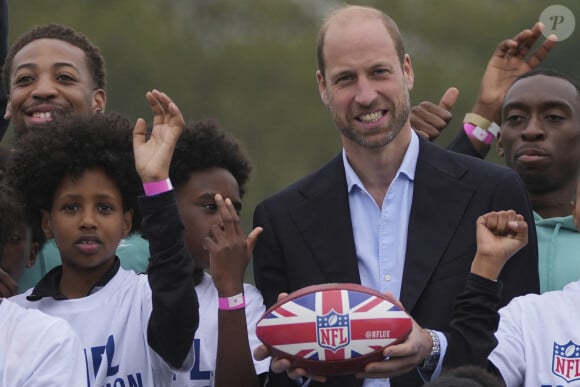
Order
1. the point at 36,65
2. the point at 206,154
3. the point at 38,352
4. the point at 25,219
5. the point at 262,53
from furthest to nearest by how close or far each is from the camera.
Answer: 1. the point at 262,53
2. the point at 36,65
3. the point at 206,154
4. the point at 25,219
5. the point at 38,352

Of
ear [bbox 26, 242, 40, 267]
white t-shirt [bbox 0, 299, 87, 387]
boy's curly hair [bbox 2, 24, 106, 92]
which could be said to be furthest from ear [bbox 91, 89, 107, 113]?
white t-shirt [bbox 0, 299, 87, 387]

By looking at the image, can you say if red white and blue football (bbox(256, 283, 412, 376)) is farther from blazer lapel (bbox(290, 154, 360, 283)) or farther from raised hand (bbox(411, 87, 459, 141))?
raised hand (bbox(411, 87, 459, 141))

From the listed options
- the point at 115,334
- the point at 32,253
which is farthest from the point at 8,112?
the point at 115,334

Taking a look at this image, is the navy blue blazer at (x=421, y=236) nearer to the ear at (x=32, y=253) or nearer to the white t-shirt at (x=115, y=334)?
the white t-shirt at (x=115, y=334)

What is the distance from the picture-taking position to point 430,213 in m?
6.88

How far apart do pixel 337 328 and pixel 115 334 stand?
3.54 feet

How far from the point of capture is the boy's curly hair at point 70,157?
726 centimetres

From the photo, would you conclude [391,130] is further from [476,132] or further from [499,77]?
[499,77]

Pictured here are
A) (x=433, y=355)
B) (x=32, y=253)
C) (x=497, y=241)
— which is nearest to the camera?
(x=433, y=355)

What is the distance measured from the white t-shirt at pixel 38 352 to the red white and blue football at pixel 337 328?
2.56ft

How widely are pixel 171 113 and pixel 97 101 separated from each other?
1675 millimetres

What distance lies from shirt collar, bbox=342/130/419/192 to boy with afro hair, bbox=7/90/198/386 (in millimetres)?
751

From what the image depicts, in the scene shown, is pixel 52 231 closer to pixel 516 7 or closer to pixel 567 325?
pixel 567 325

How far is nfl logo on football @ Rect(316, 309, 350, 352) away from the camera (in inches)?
245
